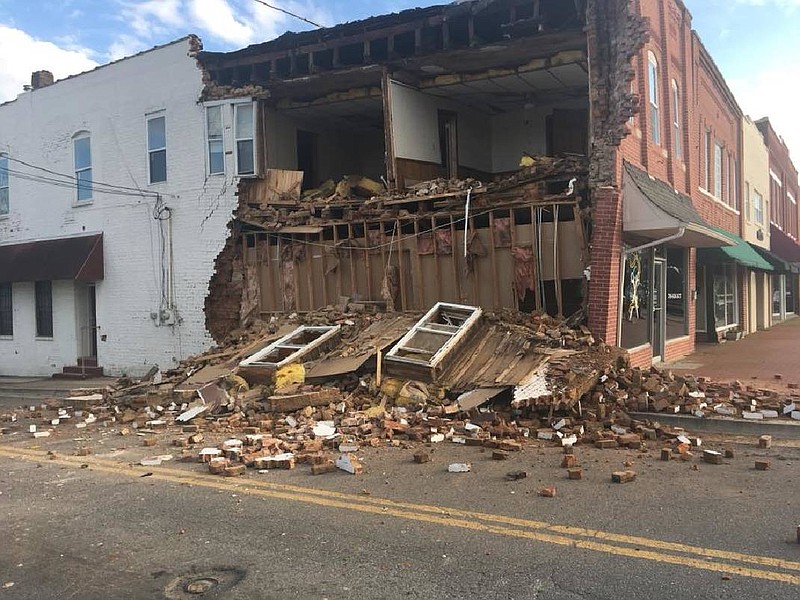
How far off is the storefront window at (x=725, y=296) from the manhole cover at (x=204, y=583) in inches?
753

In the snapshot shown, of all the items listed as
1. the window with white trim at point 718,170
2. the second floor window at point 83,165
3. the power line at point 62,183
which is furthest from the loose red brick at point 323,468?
the window with white trim at point 718,170

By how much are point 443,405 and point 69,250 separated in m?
12.1

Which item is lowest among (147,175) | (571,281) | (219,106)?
(571,281)

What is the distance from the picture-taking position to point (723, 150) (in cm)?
2256

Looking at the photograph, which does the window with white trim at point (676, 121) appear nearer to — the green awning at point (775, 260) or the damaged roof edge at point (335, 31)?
the damaged roof edge at point (335, 31)

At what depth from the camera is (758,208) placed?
2833 cm

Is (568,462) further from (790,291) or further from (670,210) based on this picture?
(790,291)

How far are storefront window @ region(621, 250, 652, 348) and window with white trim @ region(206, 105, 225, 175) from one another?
8994 mm

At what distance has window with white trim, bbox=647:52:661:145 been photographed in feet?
47.3

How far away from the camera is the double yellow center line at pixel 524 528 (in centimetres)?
434

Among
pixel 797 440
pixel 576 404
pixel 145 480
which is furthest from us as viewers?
pixel 576 404

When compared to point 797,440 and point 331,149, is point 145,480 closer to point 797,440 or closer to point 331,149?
point 797,440

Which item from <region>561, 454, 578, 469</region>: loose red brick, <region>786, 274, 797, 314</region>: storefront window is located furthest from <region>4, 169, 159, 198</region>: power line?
<region>786, 274, 797, 314</region>: storefront window

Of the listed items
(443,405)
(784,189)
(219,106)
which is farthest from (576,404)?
(784,189)
